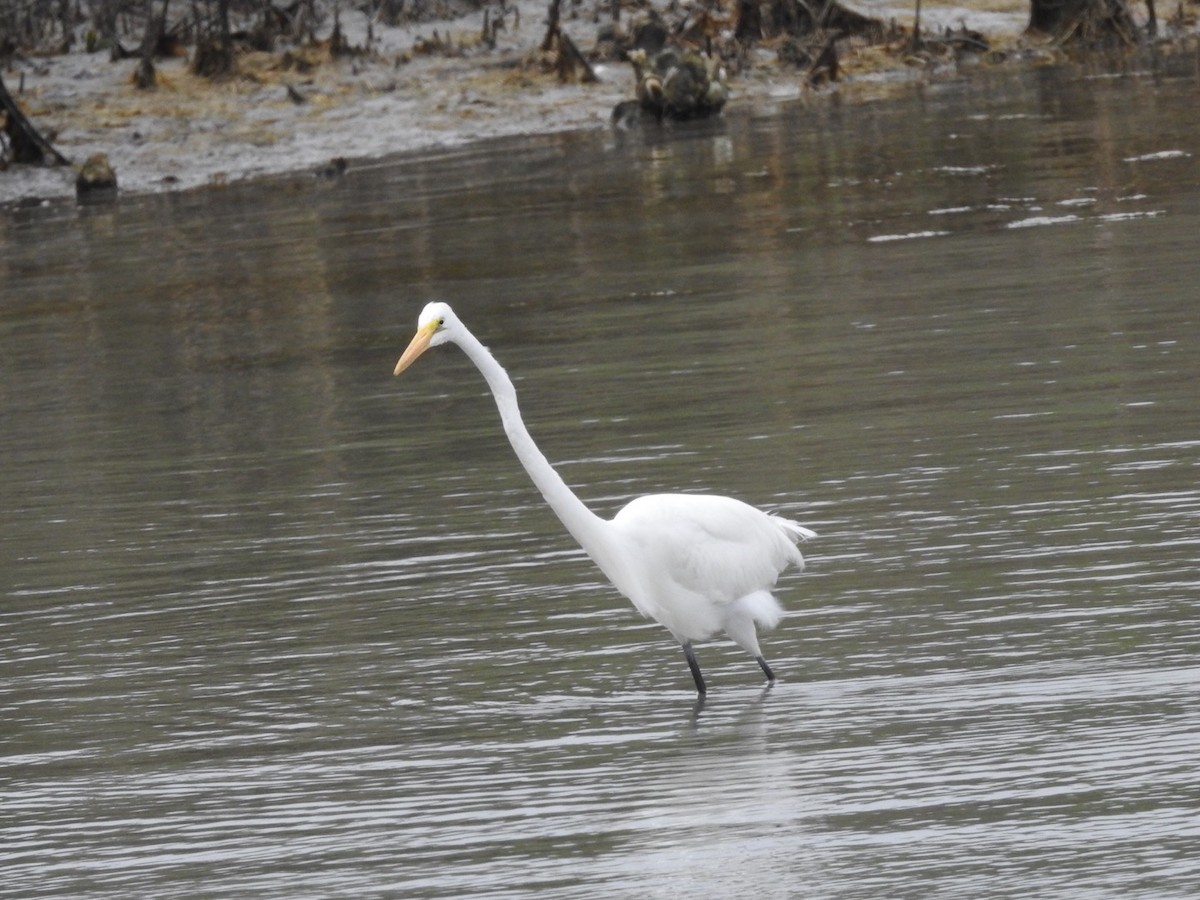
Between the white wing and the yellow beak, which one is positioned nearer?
the yellow beak

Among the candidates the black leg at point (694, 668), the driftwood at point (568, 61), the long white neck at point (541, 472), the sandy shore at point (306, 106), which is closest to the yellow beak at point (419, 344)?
the long white neck at point (541, 472)

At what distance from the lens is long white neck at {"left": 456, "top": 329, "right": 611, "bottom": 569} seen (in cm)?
622

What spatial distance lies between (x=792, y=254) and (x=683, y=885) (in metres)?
10.5

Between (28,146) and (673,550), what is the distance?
2282 centimetres

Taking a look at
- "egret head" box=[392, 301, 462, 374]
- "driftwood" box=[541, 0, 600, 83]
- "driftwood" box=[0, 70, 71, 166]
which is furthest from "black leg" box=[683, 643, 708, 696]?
"driftwood" box=[541, 0, 600, 83]

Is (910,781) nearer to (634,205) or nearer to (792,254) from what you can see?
(792,254)

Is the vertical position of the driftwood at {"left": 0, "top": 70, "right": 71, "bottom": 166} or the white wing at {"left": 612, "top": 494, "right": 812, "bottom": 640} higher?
the white wing at {"left": 612, "top": 494, "right": 812, "bottom": 640}

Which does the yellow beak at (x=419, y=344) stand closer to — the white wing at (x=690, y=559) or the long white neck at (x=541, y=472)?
the long white neck at (x=541, y=472)

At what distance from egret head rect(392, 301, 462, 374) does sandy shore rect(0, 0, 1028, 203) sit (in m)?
20.5

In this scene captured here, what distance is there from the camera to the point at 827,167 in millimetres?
20406

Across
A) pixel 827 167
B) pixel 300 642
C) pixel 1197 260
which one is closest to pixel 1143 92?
pixel 827 167

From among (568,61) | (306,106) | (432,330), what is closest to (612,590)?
(432,330)

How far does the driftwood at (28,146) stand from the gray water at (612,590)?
1082 centimetres

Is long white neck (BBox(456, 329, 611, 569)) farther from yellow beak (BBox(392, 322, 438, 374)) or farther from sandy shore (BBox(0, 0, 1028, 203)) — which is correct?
sandy shore (BBox(0, 0, 1028, 203))
